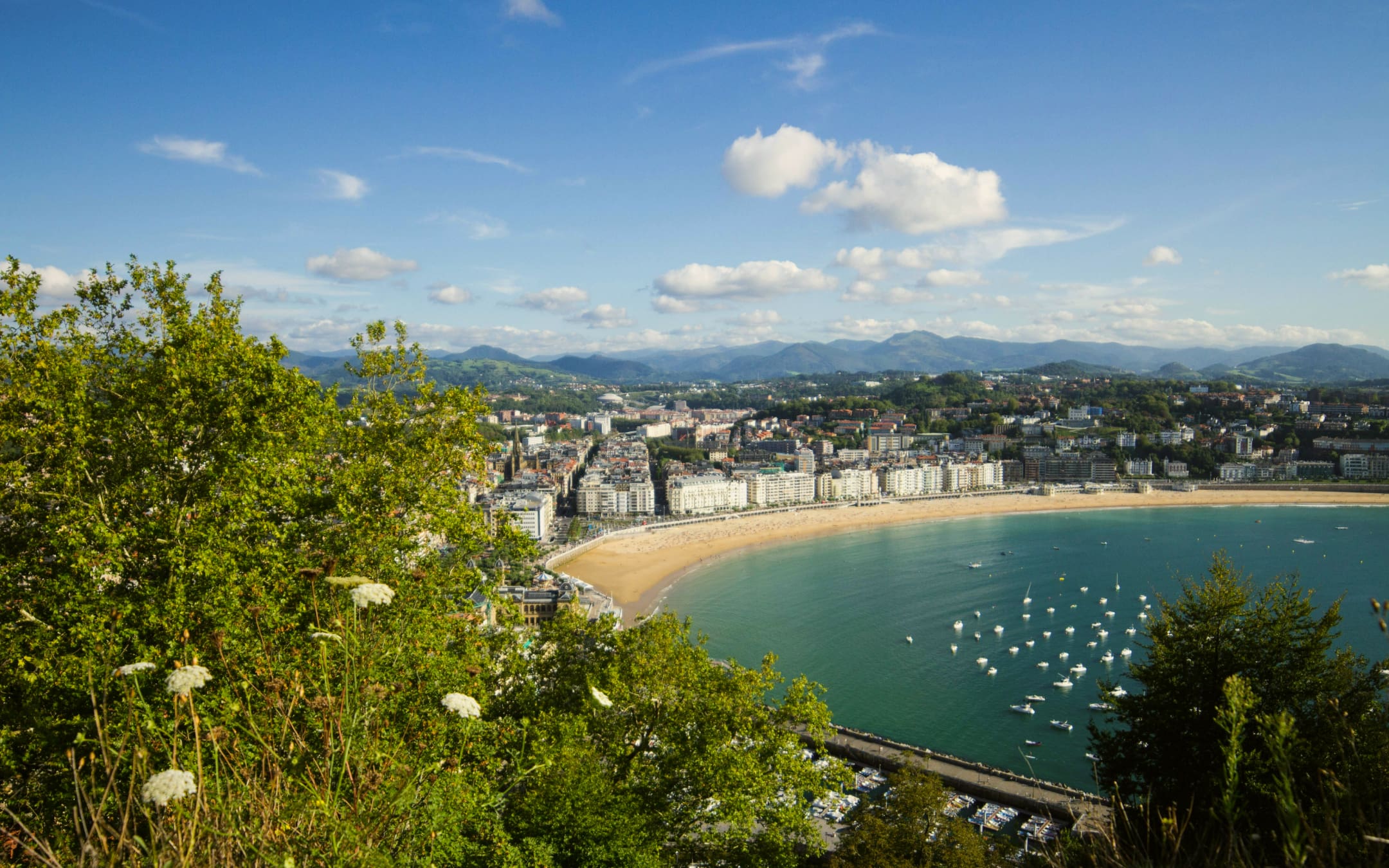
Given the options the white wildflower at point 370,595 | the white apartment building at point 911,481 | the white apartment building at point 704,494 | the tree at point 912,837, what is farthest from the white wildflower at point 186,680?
the white apartment building at point 911,481

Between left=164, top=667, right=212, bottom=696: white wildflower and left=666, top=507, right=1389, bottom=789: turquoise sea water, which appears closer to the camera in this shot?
left=164, top=667, right=212, bottom=696: white wildflower

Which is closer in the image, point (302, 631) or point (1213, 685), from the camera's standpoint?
point (302, 631)

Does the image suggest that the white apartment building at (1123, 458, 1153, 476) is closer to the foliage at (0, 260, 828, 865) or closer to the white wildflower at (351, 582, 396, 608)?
the foliage at (0, 260, 828, 865)

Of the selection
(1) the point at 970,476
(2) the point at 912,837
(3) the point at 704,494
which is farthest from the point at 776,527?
(2) the point at 912,837

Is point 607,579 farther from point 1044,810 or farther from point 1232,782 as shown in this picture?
point 1232,782

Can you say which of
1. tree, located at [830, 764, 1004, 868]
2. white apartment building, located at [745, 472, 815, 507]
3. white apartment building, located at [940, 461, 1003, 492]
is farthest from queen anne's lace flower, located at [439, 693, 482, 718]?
white apartment building, located at [940, 461, 1003, 492]

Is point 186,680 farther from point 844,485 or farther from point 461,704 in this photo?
point 844,485
